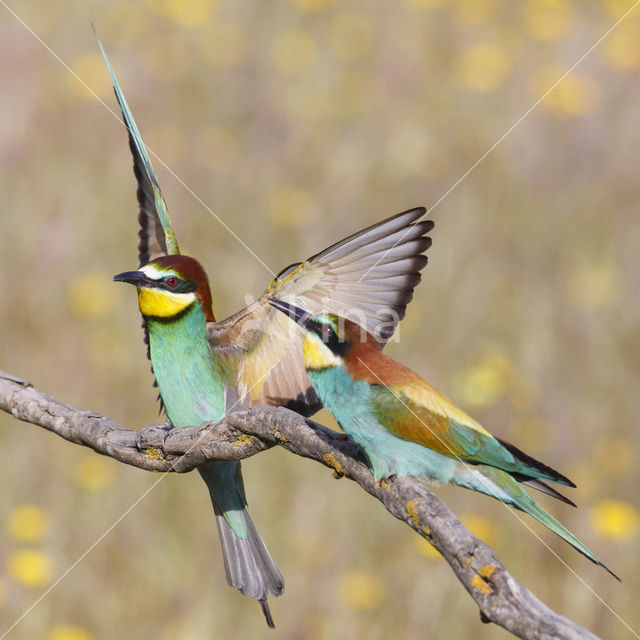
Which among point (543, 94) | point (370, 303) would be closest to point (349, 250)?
point (370, 303)

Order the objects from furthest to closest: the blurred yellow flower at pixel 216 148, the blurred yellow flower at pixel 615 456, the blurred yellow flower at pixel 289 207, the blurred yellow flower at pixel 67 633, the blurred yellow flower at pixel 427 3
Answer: the blurred yellow flower at pixel 427 3
the blurred yellow flower at pixel 216 148
the blurred yellow flower at pixel 289 207
the blurred yellow flower at pixel 615 456
the blurred yellow flower at pixel 67 633

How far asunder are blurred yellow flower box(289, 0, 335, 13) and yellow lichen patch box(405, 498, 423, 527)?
519 cm

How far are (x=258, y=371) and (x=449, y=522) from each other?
861mm

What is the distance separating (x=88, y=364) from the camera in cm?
401

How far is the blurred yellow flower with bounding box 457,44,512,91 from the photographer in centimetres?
566

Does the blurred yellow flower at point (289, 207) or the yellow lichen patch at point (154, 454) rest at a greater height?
the blurred yellow flower at point (289, 207)

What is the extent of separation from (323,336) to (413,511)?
549 millimetres

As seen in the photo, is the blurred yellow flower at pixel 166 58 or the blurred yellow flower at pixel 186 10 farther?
the blurred yellow flower at pixel 186 10

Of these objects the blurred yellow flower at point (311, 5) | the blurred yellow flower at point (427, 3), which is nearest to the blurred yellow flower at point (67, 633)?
the blurred yellow flower at point (311, 5)

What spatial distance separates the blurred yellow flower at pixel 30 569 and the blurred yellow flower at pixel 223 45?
3620mm

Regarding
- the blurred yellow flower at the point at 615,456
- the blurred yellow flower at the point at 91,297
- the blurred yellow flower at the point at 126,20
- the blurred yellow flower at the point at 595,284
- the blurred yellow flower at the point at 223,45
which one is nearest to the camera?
the blurred yellow flower at the point at 615,456

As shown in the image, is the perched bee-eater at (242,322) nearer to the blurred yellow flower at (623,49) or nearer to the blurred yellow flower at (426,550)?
the blurred yellow flower at (426,550)

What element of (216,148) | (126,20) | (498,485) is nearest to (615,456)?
(498,485)

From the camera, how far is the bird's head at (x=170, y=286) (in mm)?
2438
